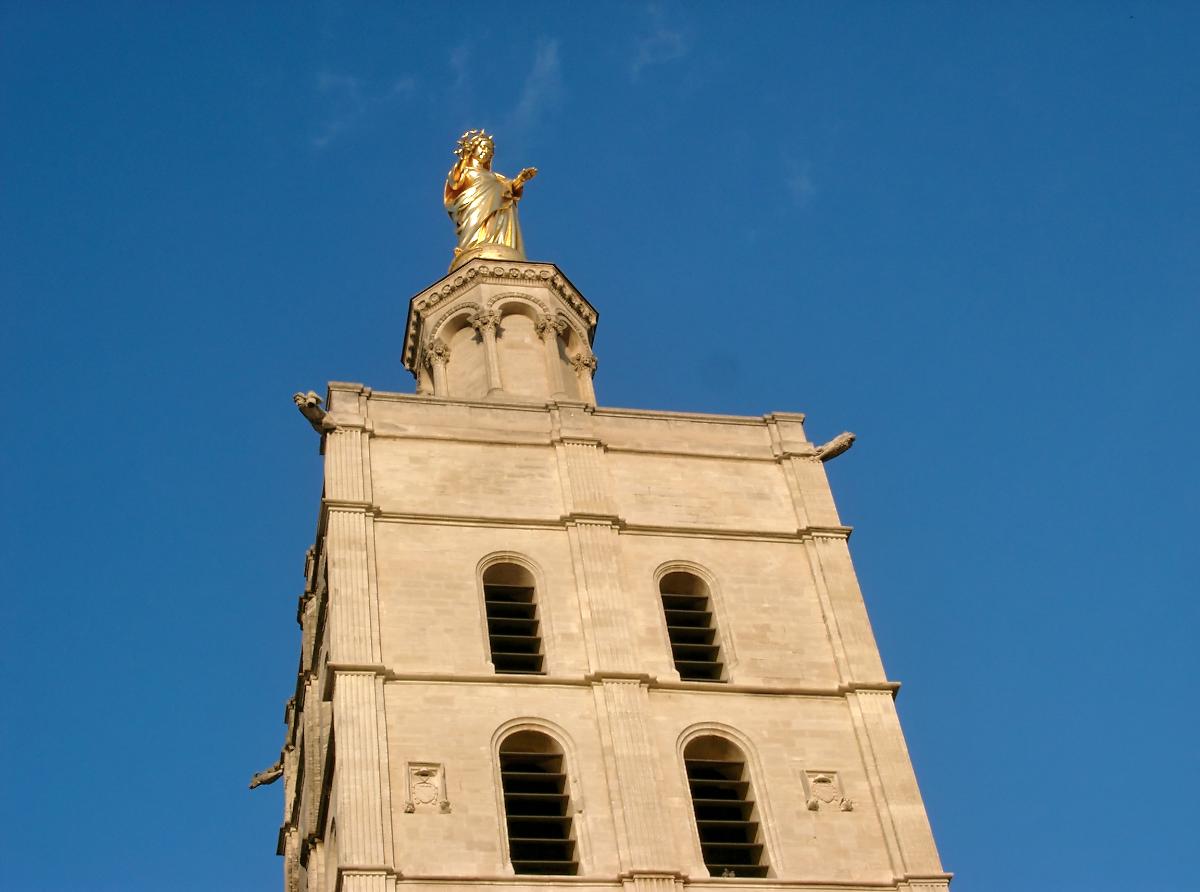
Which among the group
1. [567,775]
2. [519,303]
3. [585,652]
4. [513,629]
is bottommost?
[567,775]

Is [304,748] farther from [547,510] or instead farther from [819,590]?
[819,590]

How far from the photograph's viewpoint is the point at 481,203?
45156 mm

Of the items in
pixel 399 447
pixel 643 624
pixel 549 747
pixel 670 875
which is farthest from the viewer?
pixel 399 447

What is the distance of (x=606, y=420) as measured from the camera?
37656 mm

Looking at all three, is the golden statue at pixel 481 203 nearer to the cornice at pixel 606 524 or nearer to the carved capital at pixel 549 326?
the carved capital at pixel 549 326

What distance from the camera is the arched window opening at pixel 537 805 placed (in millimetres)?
30219

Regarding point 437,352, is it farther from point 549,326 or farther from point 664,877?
point 664,877

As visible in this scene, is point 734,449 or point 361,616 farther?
point 734,449

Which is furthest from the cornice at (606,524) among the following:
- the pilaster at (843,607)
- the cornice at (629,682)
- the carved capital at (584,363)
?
the carved capital at (584,363)

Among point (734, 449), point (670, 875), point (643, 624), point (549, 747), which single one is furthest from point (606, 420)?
point (670, 875)

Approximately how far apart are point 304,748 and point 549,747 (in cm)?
720

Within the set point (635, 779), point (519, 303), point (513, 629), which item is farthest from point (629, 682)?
point (519, 303)

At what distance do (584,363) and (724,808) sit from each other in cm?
1294

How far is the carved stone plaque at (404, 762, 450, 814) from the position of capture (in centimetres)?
2988
